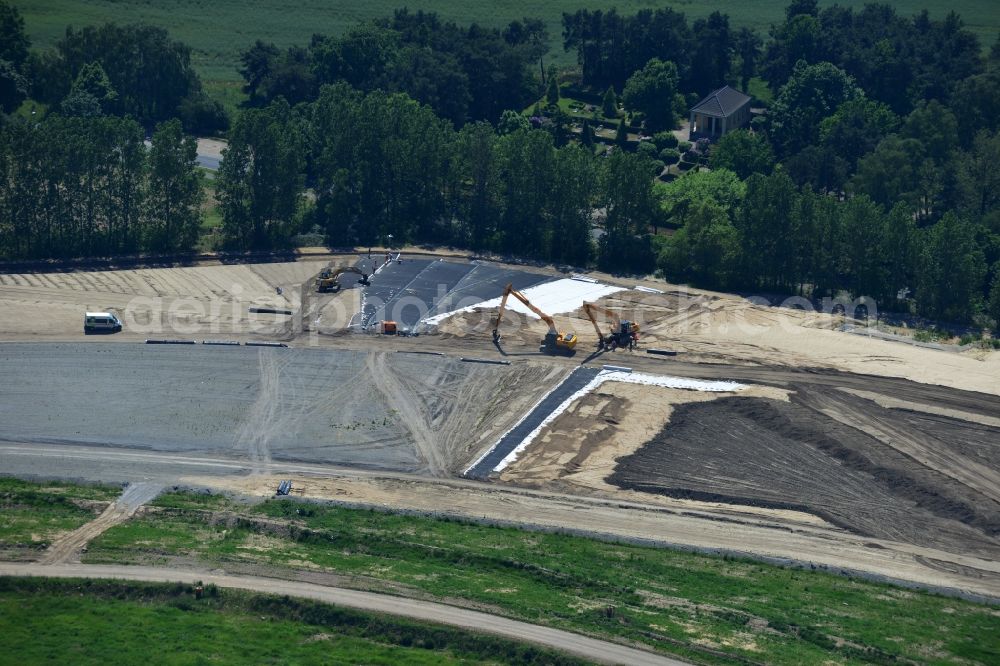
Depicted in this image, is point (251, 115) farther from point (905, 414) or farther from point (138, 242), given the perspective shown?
point (905, 414)

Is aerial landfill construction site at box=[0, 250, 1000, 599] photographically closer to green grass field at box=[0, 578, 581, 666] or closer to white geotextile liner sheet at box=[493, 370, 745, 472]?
white geotextile liner sheet at box=[493, 370, 745, 472]

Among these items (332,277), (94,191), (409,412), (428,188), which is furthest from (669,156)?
(409,412)

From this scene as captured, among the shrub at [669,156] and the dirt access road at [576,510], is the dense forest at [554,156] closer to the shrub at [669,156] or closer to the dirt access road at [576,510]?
the shrub at [669,156]

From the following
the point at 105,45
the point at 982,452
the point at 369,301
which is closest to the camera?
the point at 982,452

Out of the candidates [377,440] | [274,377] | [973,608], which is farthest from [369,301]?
[973,608]

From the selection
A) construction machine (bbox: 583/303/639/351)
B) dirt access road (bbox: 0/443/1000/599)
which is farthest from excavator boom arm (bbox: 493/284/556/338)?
dirt access road (bbox: 0/443/1000/599)

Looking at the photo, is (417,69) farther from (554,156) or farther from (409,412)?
(409,412)

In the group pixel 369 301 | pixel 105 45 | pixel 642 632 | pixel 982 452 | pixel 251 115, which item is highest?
pixel 105 45

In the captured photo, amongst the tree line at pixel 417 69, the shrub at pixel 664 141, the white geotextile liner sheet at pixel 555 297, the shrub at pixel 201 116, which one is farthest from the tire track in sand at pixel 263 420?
the shrub at pixel 664 141

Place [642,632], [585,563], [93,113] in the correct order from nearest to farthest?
[642,632] → [585,563] → [93,113]
